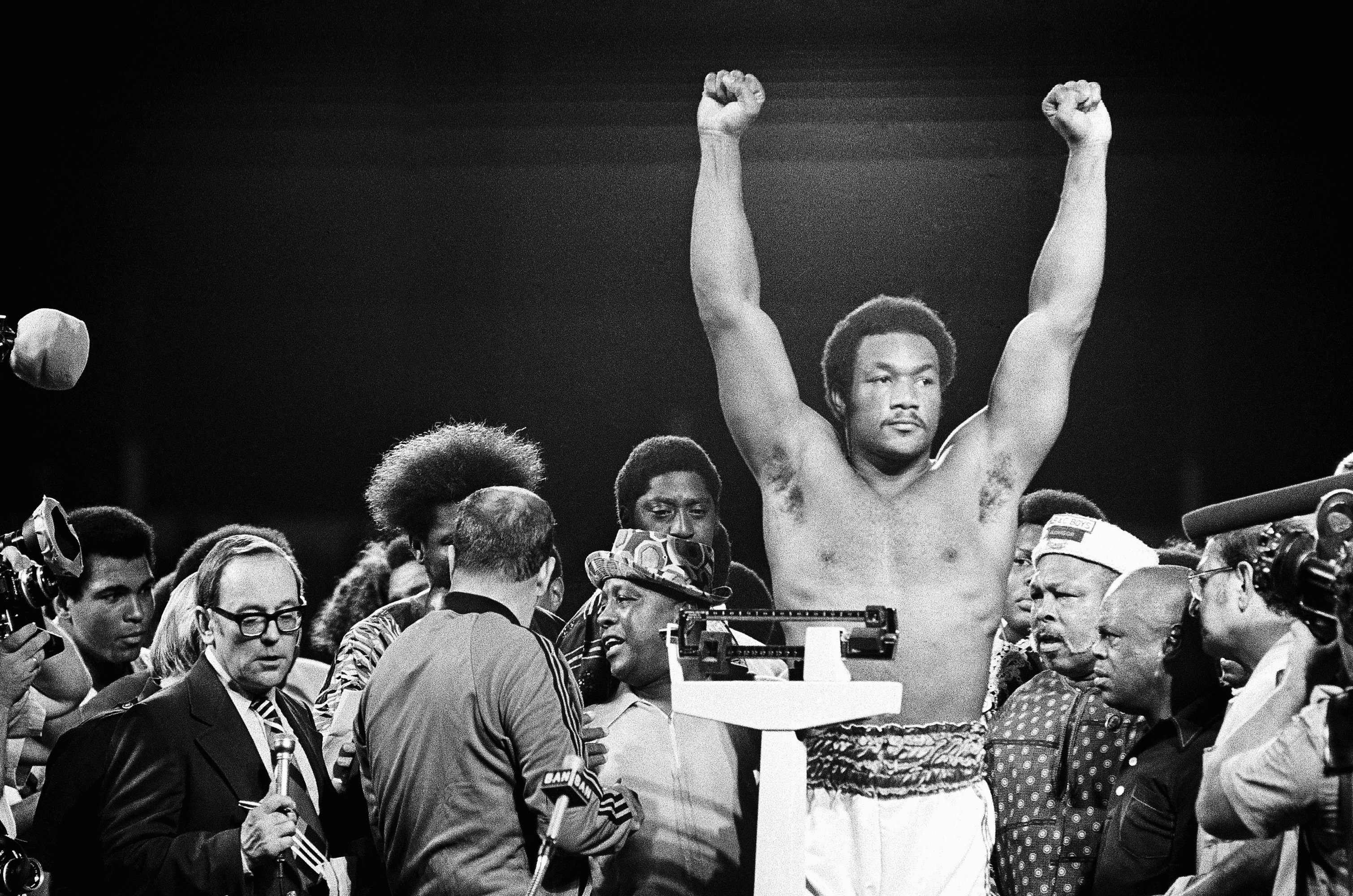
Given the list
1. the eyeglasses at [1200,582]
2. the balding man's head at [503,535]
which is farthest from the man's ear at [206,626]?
the eyeglasses at [1200,582]

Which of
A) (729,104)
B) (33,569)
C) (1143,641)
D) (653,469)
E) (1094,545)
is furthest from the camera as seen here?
(653,469)

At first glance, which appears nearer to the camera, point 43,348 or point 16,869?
point 16,869

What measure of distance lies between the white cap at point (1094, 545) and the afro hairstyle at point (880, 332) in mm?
518

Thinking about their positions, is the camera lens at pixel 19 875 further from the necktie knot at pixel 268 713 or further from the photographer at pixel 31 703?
the necktie knot at pixel 268 713

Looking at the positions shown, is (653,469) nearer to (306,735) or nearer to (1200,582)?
(306,735)

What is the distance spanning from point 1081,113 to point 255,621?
2.02 metres

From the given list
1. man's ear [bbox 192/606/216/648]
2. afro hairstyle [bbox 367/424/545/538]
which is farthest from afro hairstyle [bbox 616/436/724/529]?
man's ear [bbox 192/606/216/648]

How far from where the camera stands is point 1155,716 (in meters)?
2.93

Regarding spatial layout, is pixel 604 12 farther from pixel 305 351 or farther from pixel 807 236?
pixel 305 351

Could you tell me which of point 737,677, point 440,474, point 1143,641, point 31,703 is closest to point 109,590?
point 31,703

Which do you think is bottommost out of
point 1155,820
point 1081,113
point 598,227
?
point 1155,820

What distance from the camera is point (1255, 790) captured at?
6.38 feet

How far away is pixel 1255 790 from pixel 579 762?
1.09 meters

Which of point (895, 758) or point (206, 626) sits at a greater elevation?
point (206, 626)
